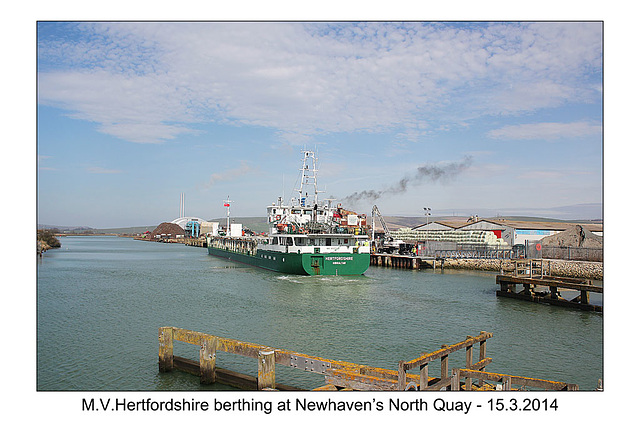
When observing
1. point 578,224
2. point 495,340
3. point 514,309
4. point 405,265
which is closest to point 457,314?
point 514,309

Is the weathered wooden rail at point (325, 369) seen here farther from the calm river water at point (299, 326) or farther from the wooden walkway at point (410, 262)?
the wooden walkway at point (410, 262)

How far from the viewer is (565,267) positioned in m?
49.9

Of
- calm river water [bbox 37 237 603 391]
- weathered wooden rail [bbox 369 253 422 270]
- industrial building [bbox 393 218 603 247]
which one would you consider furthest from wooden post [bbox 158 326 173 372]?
industrial building [bbox 393 218 603 247]

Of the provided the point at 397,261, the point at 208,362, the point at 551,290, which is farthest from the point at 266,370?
the point at 397,261

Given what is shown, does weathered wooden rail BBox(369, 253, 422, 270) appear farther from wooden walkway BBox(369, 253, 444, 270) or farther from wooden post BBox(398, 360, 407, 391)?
wooden post BBox(398, 360, 407, 391)

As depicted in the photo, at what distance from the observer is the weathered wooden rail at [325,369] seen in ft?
30.1

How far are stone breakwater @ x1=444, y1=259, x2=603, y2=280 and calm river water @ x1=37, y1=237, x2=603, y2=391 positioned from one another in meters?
16.4

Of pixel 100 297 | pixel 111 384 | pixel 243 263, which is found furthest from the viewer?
pixel 243 263

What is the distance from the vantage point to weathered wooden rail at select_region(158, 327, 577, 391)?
9172 mm

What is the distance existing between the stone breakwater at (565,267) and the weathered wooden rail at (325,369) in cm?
3313
